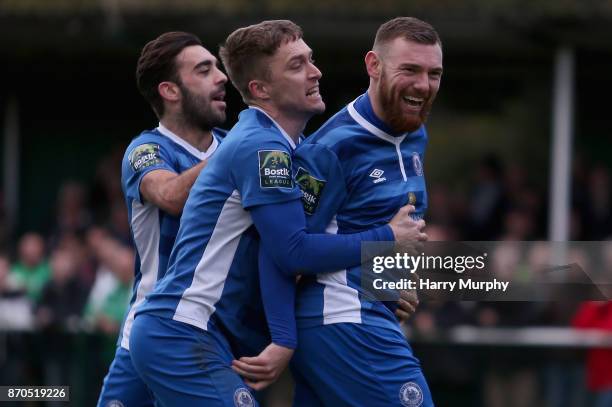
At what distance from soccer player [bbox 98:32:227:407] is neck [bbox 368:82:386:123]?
823 millimetres

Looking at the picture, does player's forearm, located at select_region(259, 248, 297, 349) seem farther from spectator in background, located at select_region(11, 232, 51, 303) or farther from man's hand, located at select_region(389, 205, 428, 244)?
spectator in background, located at select_region(11, 232, 51, 303)

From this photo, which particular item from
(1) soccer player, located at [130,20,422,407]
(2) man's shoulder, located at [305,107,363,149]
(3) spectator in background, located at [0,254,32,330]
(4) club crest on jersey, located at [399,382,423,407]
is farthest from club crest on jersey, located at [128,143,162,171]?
(3) spectator in background, located at [0,254,32,330]

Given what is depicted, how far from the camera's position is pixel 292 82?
531 centimetres

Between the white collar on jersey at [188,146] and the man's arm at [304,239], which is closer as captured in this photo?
the man's arm at [304,239]

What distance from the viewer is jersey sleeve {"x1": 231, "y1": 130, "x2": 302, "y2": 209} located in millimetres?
4980

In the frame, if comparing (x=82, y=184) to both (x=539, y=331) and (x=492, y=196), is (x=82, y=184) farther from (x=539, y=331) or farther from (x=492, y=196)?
(x=539, y=331)

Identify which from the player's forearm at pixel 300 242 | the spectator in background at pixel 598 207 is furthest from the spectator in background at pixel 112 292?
the player's forearm at pixel 300 242

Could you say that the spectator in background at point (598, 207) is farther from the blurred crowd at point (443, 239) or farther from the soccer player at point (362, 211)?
the soccer player at point (362, 211)

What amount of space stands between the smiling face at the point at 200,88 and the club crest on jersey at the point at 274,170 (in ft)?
3.78

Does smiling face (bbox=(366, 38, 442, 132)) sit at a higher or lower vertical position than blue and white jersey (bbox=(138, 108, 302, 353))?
higher

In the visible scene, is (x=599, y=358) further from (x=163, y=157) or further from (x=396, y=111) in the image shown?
(x=396, y=111)

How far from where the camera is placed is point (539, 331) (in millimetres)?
10680

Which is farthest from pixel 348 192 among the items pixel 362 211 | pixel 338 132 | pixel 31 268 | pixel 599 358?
pixel 31 268

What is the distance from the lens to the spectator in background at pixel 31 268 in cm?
1305
